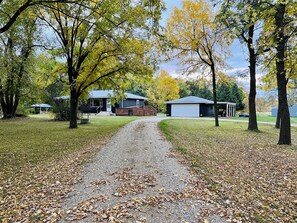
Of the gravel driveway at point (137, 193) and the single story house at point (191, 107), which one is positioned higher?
the single story house at point (191, 107)

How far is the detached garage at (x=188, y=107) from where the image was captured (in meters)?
31.2

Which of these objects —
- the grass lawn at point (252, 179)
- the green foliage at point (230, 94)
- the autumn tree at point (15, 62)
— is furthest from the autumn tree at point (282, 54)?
the green foliage at point (230, 94)

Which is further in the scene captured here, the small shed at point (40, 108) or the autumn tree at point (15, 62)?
the small shed at point (40, 108)

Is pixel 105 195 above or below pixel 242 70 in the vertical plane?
below

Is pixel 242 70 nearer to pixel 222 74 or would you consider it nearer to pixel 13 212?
pixel 222 74

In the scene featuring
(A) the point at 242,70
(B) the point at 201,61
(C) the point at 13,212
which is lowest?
(C) the point at 13,212

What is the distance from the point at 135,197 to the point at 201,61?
571 inches

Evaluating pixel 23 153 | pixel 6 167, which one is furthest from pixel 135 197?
pixel 23 153

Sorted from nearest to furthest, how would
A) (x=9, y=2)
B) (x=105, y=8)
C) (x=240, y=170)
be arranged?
(x=240, y=170) < (x=9, y=2) < (x=105, y=8)

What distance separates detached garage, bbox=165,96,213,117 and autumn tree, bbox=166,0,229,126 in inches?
579

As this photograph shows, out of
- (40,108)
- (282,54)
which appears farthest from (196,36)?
(40,108)

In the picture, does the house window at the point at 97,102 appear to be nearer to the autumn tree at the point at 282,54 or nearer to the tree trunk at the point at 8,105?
the tree trunk at the point at 8,105

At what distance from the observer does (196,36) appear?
50.6 ft

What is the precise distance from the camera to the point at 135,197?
12.1ft
